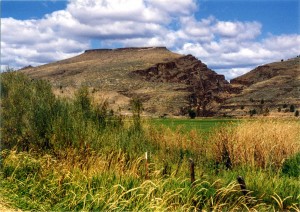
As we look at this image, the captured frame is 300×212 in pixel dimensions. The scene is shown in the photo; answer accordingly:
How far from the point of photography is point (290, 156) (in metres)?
16.4

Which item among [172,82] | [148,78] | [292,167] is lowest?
[292,167]

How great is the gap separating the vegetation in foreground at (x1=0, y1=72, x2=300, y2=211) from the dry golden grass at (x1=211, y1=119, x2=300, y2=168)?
1.4 inches

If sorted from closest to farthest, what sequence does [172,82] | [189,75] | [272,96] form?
[272,96]
[172,82]
[189,75]

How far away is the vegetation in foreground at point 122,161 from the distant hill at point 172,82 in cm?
4428

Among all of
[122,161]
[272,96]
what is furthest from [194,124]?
[272,96]

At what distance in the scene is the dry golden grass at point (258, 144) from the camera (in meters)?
16.0

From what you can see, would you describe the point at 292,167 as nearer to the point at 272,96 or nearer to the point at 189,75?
the point at 272,96

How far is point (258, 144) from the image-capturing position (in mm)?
16312

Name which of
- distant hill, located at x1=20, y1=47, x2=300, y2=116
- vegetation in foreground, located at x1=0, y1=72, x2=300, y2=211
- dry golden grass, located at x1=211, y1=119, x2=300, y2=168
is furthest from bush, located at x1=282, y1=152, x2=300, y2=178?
distant hill, located at x1=20, y1=47, x2=300, y2=116

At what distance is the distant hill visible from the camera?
299ft

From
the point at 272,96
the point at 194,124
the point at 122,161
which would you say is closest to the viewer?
the point at 122,161

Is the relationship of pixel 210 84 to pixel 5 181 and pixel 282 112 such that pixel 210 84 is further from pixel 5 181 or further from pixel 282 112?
pixel 5 181

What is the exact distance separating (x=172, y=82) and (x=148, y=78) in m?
15.5

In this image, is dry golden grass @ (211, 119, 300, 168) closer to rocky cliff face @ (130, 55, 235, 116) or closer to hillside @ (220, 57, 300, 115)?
hillside @ (220, 57, 300, 115)
